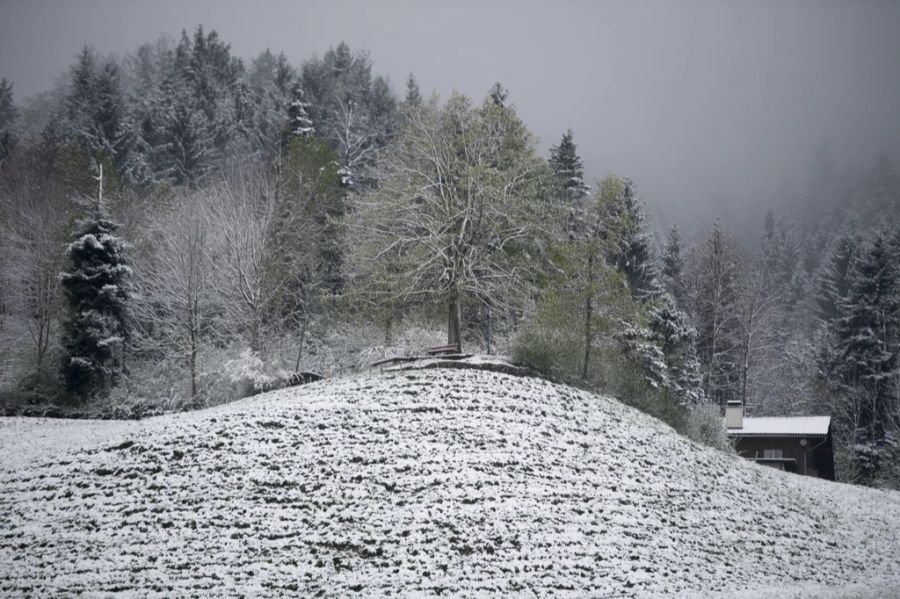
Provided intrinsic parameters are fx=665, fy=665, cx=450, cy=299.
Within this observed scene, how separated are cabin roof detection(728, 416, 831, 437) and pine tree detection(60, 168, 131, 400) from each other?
3178 centimetres

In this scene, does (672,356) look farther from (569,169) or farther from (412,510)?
(412,510)

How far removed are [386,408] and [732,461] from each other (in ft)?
42.8

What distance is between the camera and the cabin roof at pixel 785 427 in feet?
115

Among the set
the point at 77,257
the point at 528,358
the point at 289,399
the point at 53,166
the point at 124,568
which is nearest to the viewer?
the point at 124,568

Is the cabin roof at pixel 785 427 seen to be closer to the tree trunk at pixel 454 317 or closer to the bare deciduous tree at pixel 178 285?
the tree trunk at pixel 454 317

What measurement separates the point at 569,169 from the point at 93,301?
2675 centimetres

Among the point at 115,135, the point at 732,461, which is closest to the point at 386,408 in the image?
the point at 732,461

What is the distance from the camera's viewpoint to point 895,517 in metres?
22.7

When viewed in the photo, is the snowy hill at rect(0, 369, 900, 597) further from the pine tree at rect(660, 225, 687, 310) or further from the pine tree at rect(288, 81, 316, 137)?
the pine tree at rect(288, 81, 316, 137)

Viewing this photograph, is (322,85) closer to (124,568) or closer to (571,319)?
(571,319)

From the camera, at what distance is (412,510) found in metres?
15.0

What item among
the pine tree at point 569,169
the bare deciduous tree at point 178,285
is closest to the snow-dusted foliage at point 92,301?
the bare deciduous tree at point 178,285

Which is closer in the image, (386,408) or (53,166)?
(386,408)

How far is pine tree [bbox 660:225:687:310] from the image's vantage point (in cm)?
4697
